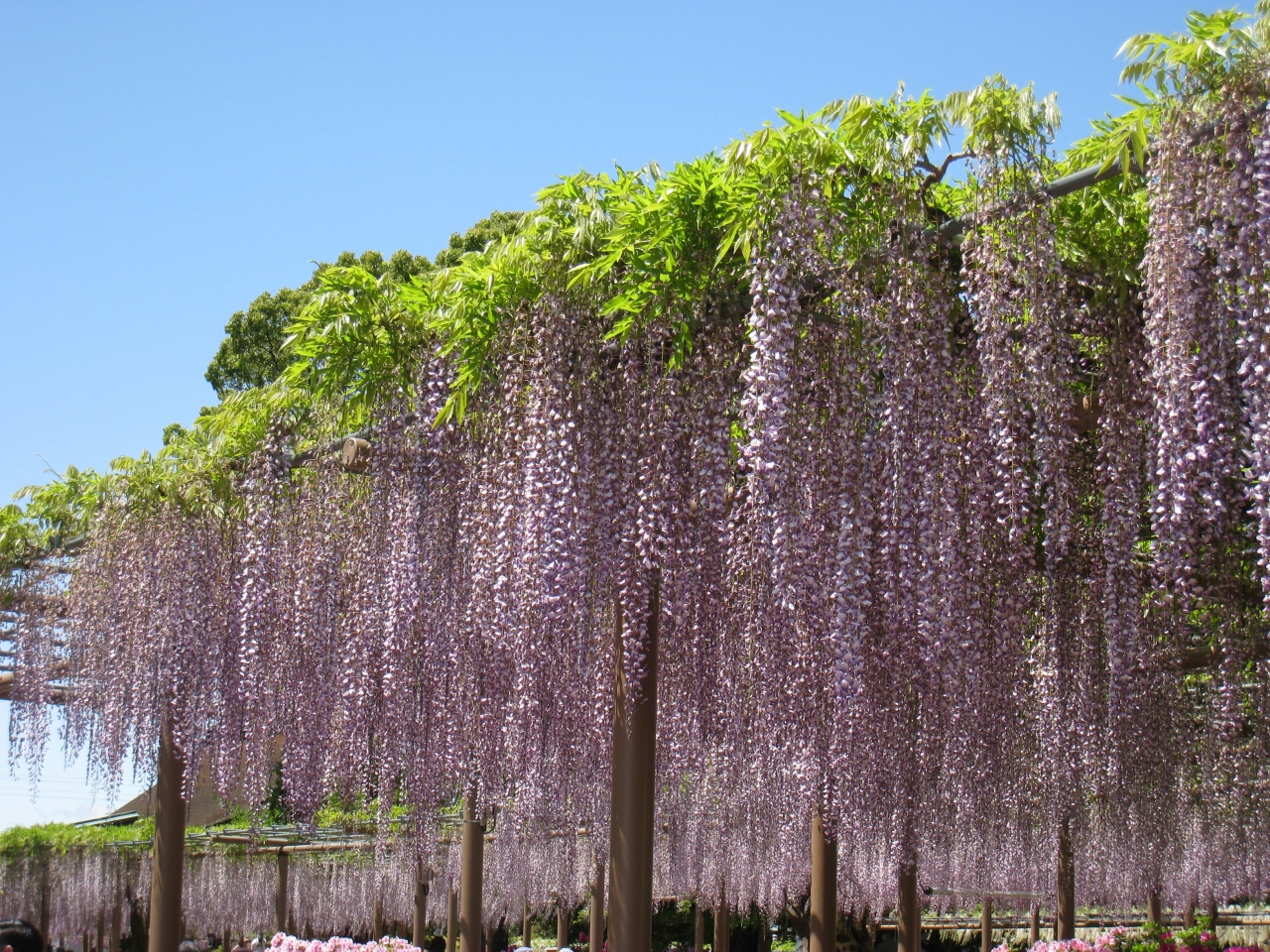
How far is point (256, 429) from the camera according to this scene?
7.80m

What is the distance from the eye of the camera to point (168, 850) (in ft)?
29.1

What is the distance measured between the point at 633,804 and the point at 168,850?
510 centimetres

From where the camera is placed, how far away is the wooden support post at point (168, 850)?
28.7 feet

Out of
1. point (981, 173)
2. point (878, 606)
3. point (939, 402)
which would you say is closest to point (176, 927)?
point (878, 606)

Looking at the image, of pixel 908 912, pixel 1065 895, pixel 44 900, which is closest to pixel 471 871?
pixel 908 912

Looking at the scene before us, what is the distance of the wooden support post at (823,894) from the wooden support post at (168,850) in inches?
178

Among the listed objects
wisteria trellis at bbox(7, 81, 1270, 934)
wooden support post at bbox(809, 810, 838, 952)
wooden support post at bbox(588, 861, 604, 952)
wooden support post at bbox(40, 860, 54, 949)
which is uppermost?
wisteria trellis at bbox(7, 81, 1270, 934)

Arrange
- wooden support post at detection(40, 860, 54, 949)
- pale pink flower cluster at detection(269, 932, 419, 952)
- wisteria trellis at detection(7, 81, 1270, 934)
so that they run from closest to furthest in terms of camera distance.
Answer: wisteria trellis at detection(7, 81, 1270, 934) → pale pink flower cluster at detection(269, 932, 419, 952) → wooden support post at detection(40, 860, 54, 949)

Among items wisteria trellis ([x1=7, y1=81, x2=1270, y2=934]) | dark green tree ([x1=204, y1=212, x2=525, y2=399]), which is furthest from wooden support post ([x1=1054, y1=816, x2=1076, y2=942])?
dark green tree ([x1=204, y1=212, x2=525, y2=399])

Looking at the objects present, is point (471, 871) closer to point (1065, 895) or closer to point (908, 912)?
point (908, 912)

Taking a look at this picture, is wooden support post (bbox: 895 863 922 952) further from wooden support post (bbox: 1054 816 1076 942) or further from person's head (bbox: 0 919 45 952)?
person's head (bbox: 0 919 45 952)

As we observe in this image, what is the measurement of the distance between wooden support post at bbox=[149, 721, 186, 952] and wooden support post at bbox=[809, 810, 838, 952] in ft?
14.9

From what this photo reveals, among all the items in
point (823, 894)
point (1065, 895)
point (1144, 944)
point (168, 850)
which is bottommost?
point (1144, 944)

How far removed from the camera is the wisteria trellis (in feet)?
14.0
